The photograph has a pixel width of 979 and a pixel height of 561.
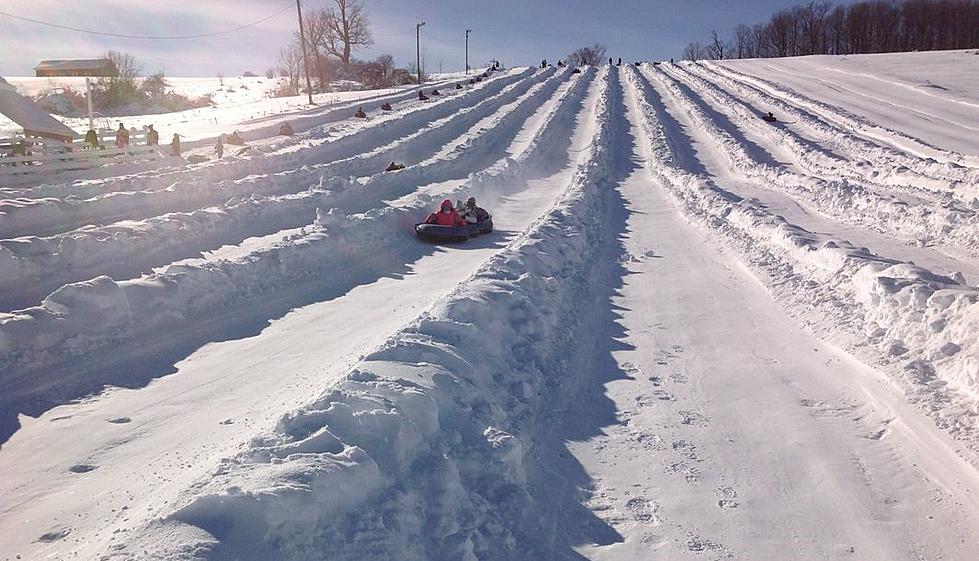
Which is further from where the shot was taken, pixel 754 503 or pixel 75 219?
pixel 75 219

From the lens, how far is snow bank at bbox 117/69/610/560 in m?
3.62

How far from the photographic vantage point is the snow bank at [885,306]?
607cm

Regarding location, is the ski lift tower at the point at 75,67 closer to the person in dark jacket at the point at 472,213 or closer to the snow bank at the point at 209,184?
the snow bank at the point at 209,184

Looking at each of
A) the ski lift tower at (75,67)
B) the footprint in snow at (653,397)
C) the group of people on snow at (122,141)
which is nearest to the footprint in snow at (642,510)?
the footprint in snow at (653,397)

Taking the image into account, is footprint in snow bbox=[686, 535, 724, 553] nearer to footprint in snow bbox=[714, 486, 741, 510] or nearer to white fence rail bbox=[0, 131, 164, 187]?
footprint in snow bbox=[714, 486, 741, 510]

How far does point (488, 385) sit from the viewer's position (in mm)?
6121

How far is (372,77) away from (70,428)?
73367mm

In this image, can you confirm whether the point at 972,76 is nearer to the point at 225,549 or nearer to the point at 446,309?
the point at 446,309

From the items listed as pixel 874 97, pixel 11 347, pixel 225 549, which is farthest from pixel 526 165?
pixel 874 97

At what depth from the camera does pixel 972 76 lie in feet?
150

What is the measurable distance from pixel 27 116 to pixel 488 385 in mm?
26329

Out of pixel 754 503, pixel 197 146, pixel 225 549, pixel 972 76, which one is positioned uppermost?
pixel 972 76

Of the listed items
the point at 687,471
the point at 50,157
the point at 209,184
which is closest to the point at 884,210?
the point at 687,471

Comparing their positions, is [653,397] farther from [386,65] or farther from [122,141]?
[386,65]
